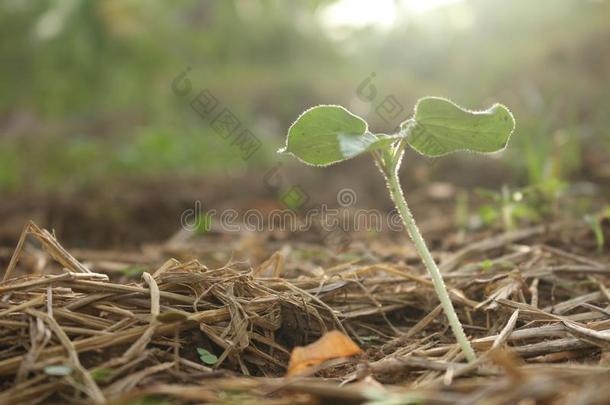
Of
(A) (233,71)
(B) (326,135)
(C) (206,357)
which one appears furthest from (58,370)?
(A) (233,71)

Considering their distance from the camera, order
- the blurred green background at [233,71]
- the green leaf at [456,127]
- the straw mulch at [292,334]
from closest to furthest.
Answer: the straw mulch at [292,334], the green leaf at [456,127], the blurred green background at [233,71]

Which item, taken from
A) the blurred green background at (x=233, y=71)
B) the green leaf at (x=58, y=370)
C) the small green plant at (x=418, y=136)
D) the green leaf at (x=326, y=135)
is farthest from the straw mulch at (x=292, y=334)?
the blurred green background at (x=233, y=71)

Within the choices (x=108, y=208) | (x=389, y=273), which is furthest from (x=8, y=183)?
(x=389, y=273)
